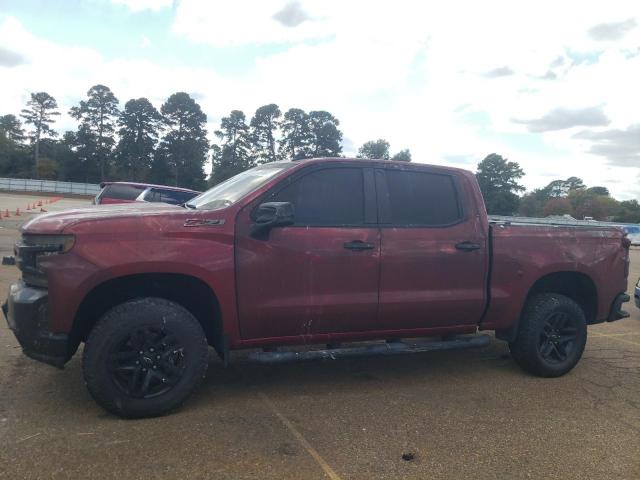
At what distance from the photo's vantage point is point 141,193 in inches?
543

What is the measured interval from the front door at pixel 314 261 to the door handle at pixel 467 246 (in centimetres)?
79

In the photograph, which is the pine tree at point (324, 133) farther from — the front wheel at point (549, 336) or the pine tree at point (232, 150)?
the front wheel at point (549, 336)

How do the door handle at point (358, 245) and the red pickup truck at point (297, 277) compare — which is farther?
the door handle at point (358, 245)

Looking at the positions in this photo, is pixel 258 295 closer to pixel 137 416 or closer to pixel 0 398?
pixel 137 416

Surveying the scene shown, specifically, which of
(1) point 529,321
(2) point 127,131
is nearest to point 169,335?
(1) point 529,321

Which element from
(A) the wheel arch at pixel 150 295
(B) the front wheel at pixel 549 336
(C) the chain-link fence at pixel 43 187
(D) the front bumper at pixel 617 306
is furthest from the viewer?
(C) the chain-link fence at pixel 43 187

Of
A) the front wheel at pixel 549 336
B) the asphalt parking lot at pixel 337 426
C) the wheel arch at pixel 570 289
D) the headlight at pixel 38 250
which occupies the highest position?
the headlight at pixel 38 250

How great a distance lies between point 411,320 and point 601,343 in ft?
11.2

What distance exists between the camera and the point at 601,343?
21.1ft

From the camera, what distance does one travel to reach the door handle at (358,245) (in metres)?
4.09

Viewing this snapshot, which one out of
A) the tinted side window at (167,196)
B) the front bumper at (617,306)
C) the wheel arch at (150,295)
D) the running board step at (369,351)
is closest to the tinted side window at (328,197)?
the wheel arch at (150,295)

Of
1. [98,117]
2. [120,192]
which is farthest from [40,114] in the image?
[120,192]

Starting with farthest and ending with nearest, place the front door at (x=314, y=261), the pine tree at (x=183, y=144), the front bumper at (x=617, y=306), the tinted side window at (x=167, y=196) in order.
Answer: the pine tree at (x=183, y=144), the tinted side window at (x=167, y=196), the front bumper at (x=617, y=306), the front door at (x=314, y=261)

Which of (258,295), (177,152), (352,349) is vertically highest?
(177,152)
